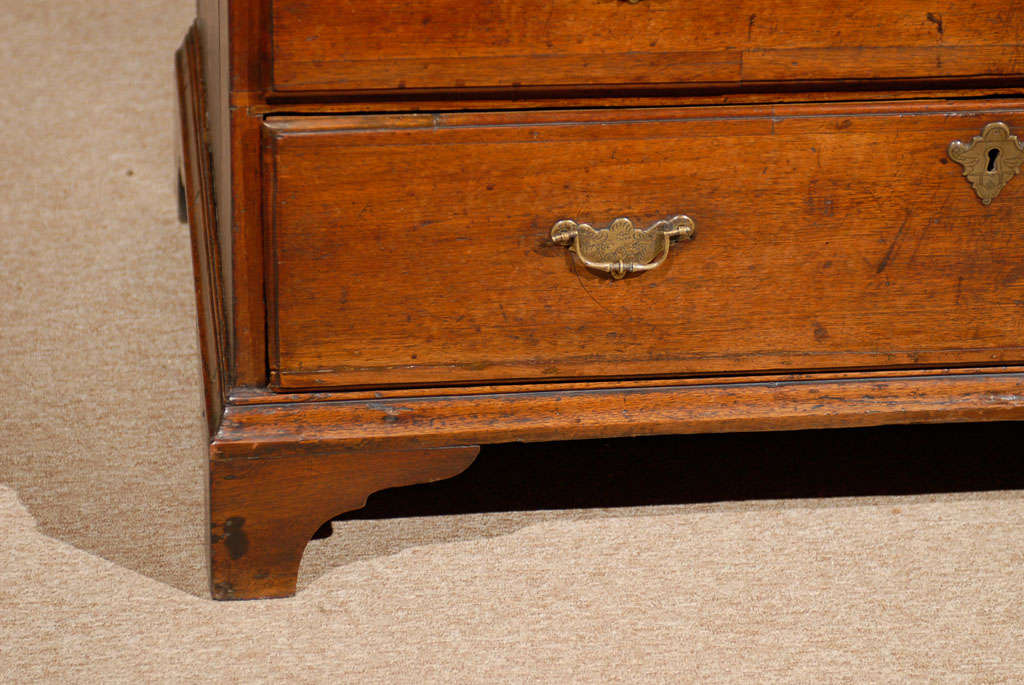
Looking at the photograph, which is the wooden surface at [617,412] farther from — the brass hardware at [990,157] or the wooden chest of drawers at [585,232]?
the brass hardware at [990,157]

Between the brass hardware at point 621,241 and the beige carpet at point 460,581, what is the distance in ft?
0.89

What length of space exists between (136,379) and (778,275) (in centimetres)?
73

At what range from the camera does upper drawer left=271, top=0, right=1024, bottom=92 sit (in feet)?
2.74

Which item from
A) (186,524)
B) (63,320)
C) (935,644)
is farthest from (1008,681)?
(63,320)

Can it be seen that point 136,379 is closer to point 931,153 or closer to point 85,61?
point 931,153

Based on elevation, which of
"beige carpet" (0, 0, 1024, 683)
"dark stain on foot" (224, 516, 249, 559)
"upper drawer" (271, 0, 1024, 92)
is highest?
"upper drawer" (271, 0, 1024, 92)

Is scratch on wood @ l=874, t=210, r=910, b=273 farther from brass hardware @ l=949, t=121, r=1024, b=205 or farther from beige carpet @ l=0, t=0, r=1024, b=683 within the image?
beige carpet @ l=0, t=0, r=1024, b=683

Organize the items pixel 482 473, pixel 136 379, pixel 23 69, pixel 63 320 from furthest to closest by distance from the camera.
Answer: pixel 23 69 < pixel 63 320 < pixel 136 379 < pixel 482 473

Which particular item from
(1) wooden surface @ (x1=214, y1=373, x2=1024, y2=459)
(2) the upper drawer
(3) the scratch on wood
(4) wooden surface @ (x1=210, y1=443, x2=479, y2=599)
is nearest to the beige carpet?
(4) wooden surface @ (x1=210, y1=443, x2=479, y2=599)

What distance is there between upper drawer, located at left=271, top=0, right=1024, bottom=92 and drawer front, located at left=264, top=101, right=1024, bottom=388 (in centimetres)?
3

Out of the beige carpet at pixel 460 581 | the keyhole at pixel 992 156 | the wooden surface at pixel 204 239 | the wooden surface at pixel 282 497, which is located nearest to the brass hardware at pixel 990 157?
the keyhole at pixel 992 156

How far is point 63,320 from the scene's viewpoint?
144 cm

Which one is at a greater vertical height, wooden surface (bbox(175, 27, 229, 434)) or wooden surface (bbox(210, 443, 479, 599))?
wooden surface (bbox(175, 27, 229, 434))

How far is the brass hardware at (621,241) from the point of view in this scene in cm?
91
